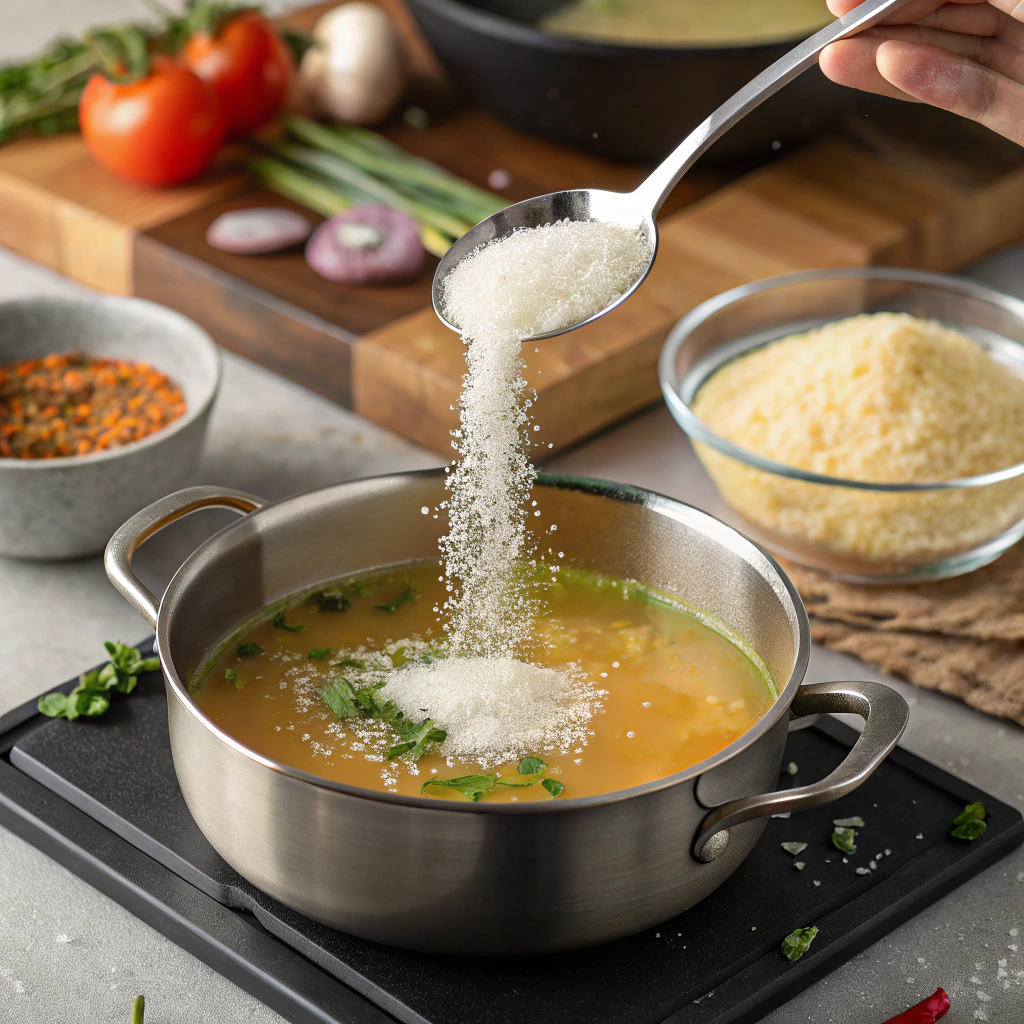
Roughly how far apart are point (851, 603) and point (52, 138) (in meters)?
1.71

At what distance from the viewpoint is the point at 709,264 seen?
7.23 feet

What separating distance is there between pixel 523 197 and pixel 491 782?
1.41 metres

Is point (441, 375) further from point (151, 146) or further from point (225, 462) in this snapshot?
point (151, 146)

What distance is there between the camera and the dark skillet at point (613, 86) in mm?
2176

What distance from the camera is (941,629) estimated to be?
165 cm

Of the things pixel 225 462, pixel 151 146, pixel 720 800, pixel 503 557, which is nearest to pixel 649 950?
pixel 720 800

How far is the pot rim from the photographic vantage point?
99cm

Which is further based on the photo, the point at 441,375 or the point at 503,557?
the point at 441,375

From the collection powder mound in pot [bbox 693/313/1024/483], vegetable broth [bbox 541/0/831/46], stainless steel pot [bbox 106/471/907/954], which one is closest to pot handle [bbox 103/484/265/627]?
stainless steel pot [bbox 106/471/907/954]

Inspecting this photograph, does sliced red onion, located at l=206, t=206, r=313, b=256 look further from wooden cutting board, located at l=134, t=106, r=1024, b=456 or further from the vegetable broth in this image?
the vegetable broth

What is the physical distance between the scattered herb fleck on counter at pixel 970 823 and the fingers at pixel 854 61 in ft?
2.48

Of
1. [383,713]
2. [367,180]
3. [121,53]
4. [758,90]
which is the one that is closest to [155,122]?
[121,53]

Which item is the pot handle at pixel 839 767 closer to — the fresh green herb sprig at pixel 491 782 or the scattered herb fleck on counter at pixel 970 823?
the fresh green herb sprig at pixel 491 782

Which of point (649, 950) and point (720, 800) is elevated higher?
point (720, 800)
